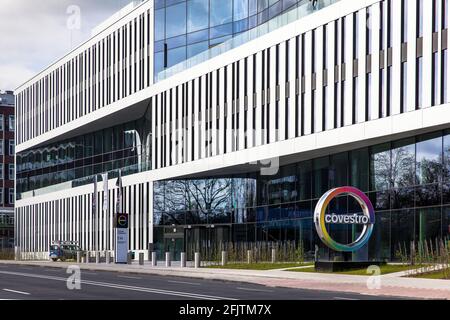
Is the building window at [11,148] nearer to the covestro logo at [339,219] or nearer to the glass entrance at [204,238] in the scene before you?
the glass entrance at [204,238]

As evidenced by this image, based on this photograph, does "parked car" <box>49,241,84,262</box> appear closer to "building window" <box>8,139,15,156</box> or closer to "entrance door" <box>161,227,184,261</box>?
"entrance door" <box>161,227,184,261</box>

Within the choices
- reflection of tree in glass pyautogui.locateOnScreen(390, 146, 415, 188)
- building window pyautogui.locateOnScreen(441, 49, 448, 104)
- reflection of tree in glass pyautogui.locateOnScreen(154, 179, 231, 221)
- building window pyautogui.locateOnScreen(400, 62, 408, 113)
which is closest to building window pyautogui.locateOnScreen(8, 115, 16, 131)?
reflection of tree in glass pyautogui.locateOnScreen(154, 179, 231, 221)

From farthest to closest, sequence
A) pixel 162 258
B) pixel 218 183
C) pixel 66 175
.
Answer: pixel 66 175, pixel 162 258, pixel 218 183

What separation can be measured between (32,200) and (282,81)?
166 feet

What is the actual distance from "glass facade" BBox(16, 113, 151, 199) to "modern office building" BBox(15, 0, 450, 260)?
0.23 m

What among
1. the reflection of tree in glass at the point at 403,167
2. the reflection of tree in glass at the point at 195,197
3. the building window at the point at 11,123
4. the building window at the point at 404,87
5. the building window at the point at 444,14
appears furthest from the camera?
the building window at the point at 11,123

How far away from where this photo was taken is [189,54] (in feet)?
211

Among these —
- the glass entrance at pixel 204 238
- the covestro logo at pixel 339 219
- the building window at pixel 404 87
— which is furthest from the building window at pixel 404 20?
the glass entrance at pixel 204 238

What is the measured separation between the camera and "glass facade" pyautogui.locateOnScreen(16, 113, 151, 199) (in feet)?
243

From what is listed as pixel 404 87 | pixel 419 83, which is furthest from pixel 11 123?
pixel 419 83

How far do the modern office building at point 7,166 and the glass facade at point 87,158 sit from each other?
2885 centimetres

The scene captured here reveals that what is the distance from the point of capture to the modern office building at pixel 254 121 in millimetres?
43406

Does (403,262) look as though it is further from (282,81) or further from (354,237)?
(282,81)
